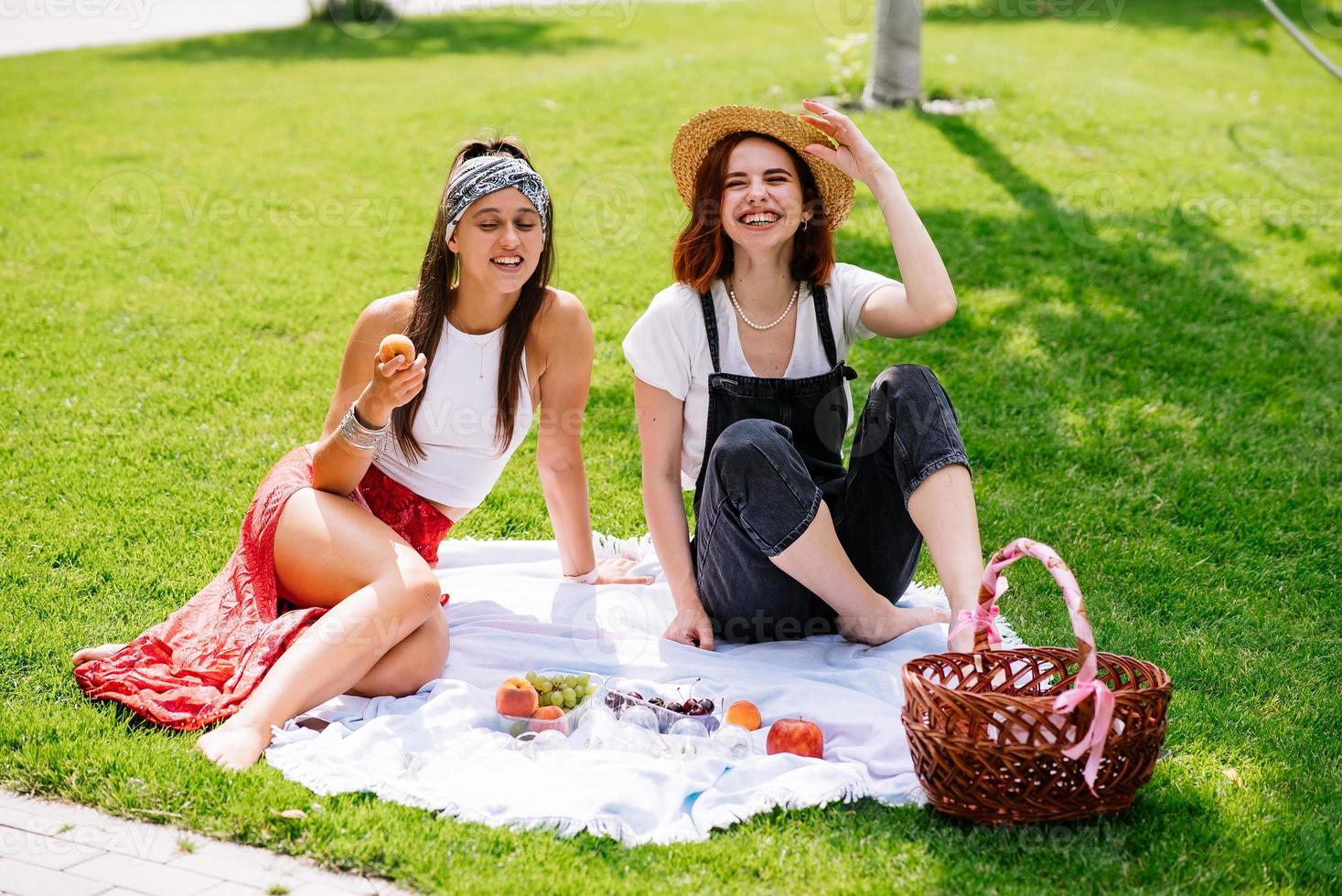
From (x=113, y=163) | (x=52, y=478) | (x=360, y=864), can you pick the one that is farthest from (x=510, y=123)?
(x=360, y=864)

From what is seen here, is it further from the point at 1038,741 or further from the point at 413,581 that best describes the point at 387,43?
the point at 1038,741

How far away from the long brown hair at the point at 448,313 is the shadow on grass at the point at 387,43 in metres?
13.7

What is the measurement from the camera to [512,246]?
3764mm

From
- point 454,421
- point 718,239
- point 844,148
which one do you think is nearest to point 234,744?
point 454,421

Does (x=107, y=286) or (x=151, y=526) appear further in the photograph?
(x=107, y=286)

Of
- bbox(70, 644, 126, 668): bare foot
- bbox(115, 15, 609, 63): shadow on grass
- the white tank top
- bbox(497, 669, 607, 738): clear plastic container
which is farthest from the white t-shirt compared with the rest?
bbox(115, 15, 609, 63): shadow on grass

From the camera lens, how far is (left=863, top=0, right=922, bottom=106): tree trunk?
9422mm

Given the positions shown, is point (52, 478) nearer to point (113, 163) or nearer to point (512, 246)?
point (512, 246)

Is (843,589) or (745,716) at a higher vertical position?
(843,589)

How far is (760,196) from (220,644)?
2071 millimetres

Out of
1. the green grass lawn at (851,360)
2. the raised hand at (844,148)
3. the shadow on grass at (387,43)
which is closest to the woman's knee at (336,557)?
the green grass lawn at (851,360)

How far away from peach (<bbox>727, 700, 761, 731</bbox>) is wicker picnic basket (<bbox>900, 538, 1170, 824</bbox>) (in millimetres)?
571

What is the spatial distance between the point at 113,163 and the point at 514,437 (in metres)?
7.96

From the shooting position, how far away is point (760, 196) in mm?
3666
